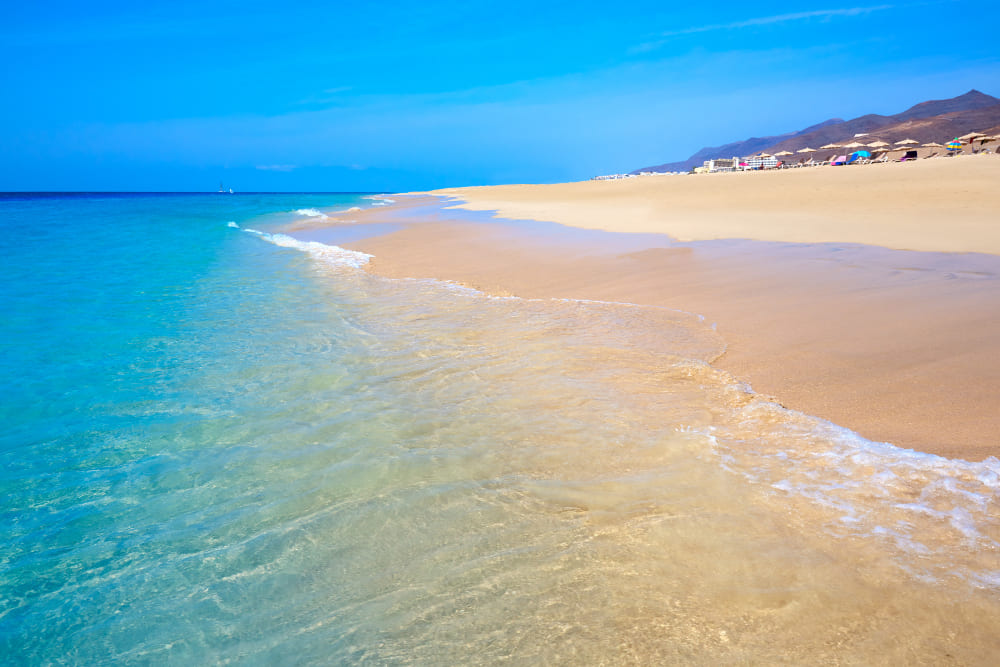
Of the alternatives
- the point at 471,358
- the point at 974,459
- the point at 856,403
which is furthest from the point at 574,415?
the point at 974,459

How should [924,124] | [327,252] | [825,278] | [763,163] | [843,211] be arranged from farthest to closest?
[924,124]
[763,163]
[327,252]
[843,211]
[825,278]

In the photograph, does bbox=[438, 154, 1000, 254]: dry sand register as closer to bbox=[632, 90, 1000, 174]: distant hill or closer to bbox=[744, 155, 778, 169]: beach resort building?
bbox=[744, 155, 778, 169]: beach resort building

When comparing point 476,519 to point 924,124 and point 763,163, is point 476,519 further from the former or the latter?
point 924,124

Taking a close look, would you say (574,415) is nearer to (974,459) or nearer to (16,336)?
(974,459)

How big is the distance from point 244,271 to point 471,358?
27.8ft

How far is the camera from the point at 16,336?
22.5 ft

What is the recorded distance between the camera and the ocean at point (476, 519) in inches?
75.7

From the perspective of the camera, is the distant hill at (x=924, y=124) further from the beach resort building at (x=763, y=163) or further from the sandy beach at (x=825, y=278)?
the sandy beach at (x=825, y=278)

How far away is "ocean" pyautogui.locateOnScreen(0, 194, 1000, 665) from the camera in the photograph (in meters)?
1.92

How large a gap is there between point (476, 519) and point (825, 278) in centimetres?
621

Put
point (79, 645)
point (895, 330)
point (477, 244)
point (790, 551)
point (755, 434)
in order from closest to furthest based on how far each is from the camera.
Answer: point (79, 645)
point (790, 551)
point (755, 434)
point (895, 330)
point (477, 244)

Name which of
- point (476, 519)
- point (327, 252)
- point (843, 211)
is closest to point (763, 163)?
point (843, 211)

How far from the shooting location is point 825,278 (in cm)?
686

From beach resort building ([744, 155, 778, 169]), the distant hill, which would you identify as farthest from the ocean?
the distant hill
